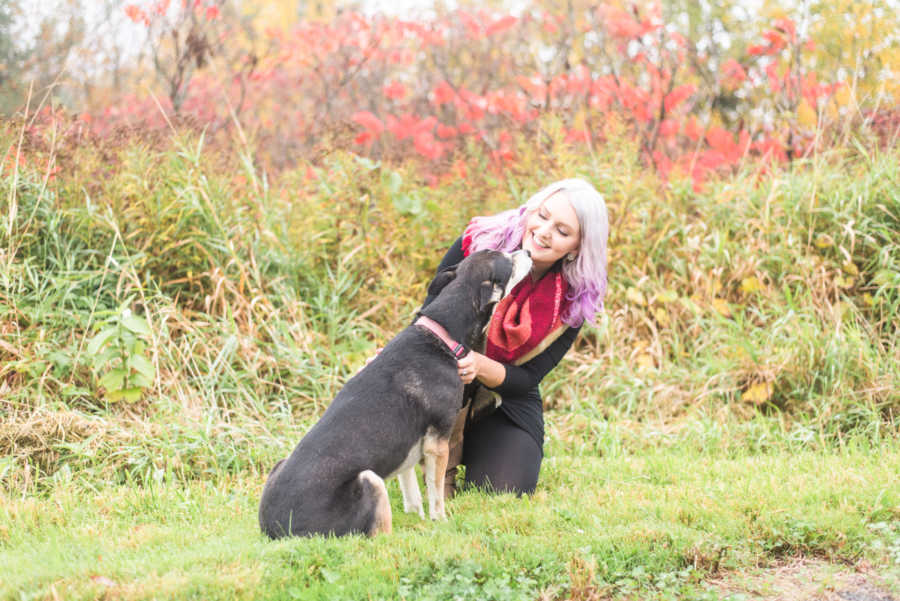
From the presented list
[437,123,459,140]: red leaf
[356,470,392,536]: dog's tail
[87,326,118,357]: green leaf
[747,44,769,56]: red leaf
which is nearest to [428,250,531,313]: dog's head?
[356,470,392,536]: dog's tail

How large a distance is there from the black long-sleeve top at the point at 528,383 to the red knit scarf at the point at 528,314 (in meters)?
0.12

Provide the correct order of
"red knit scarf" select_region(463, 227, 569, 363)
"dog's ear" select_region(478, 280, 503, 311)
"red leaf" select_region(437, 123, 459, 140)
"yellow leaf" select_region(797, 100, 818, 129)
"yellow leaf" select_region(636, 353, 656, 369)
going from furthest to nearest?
"red leaf" select_region(437, 123, 459, 140), "yellow leaf" select_region(797, 100, 818, 129), "yellow leaf" select_region(636, 353, 656, 369), "red knit scarf" select_region(463, 227, 569, 363), "dog's ear" select_region(478, 280, 503, 311)

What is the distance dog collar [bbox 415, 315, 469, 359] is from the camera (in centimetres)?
376

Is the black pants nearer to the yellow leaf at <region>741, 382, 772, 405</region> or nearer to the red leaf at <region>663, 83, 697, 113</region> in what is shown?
the yellow leaf at <region>741, 382, 772, 405</region>

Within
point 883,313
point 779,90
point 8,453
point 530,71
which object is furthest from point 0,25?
point 883,313

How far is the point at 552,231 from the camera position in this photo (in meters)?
4.24

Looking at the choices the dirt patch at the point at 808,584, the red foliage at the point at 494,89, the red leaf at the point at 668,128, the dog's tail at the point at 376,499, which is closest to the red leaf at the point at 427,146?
the red foliage at the point at 494,89

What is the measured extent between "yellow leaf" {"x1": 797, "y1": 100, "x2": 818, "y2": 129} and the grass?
18.2 inches

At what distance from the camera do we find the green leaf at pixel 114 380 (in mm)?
5215

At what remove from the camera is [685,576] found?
10.9ft

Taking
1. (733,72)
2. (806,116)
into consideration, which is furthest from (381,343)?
(733,72)

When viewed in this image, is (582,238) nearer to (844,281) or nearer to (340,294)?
(340,294)

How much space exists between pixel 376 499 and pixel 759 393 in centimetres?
346

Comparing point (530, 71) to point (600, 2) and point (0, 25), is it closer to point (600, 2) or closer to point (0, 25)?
point (600, 2)
